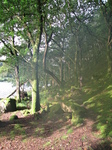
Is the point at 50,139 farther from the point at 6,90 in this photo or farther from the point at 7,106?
the point at 6,90

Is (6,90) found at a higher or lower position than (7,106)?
higher

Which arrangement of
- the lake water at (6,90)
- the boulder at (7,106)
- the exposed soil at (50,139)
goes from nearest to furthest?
the exposed soil at (50,139) < the boulder at (7,106) < the lake water at (6,90)

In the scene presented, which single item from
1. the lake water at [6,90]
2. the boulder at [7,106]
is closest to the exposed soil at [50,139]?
the boulder at [7,106]

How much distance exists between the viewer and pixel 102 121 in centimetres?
618

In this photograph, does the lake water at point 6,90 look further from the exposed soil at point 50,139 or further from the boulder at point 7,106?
the exposed soil at point 50,139

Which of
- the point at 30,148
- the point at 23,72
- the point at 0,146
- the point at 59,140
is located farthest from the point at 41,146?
the point at 23,72

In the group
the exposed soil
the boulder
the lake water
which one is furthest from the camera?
the lake water

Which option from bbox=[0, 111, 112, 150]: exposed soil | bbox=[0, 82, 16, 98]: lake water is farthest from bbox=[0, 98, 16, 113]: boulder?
bbox=[0, 82, 16, 98]: lake water

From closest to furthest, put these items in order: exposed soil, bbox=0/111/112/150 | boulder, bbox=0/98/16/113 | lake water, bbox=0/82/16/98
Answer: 1. exposed soil, bbox=0/111/112/150
2. boulder, bbox=0/98/16/113
3. lake water, bbox=0/82/16/98

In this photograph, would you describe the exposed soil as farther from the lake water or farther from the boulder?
the lake water

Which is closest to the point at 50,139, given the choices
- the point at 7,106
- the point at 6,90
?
the point at 7,106

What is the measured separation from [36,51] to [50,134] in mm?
7509

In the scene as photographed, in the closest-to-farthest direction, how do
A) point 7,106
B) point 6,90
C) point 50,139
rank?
point 50,139 < point 7,106 < point 6,90

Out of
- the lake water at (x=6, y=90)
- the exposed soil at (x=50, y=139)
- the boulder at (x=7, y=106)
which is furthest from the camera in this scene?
the lake water at (x=6, y=90)
